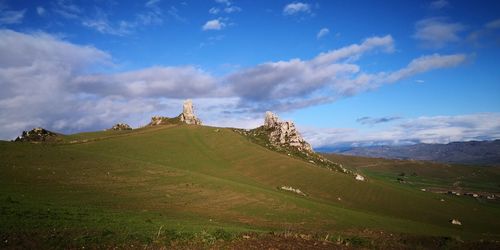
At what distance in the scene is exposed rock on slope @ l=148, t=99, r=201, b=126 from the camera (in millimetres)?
152875

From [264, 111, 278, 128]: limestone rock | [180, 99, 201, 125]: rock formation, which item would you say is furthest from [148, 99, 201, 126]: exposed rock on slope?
[264, 111, 278, 128]: limestone rock

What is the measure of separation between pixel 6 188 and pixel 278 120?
114m

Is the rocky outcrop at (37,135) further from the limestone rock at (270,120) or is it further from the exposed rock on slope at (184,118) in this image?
the limestone rock at (270,120)

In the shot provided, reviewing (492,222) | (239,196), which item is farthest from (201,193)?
(492,222)

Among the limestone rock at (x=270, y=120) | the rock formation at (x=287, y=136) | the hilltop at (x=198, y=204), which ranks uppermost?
the limestone rock at (x=270, y=120)

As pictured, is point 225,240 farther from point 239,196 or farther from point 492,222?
point 492,222

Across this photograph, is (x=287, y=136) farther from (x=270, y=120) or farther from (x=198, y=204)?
(x=198, y=204)

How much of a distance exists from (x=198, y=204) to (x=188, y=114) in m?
105

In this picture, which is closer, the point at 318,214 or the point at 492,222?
the point at 318,214

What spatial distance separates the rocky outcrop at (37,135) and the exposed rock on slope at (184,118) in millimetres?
43599

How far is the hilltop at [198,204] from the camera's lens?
2894 cm

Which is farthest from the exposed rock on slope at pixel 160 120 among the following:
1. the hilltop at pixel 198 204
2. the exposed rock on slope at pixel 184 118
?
the hilltop at pixel 198 204

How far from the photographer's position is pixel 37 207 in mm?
34906

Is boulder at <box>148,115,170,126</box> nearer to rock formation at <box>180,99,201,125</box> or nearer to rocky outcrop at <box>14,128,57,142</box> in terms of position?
rock formation at <box>180,99,201,125</box>
